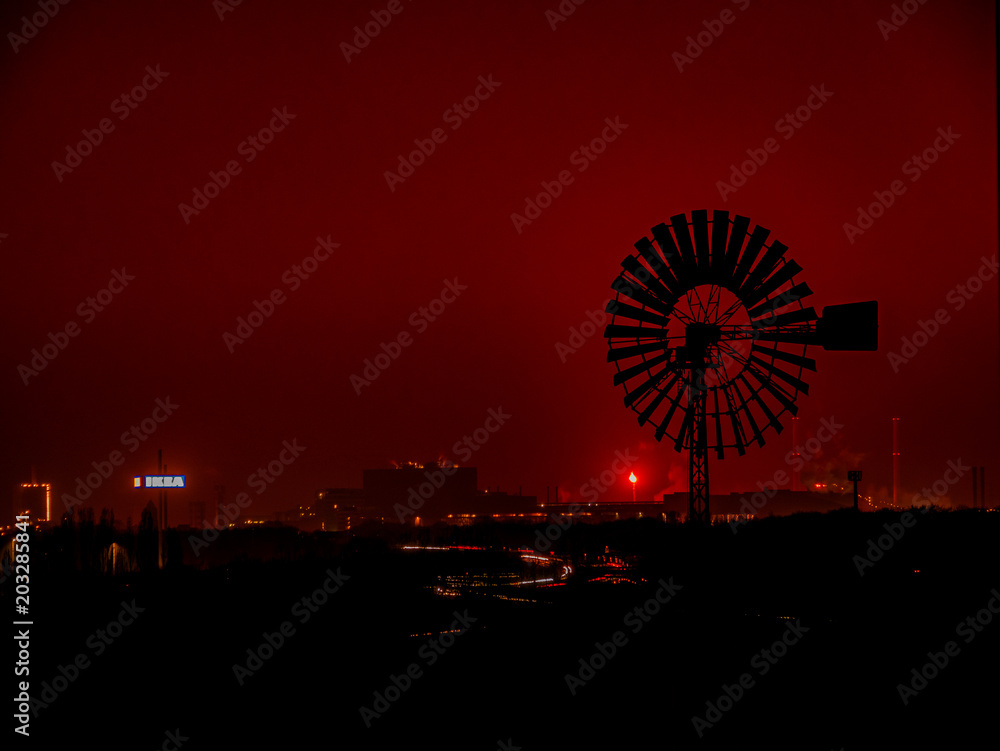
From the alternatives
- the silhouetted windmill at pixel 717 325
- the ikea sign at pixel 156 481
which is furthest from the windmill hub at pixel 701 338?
the ikea sign at pixel 156 481

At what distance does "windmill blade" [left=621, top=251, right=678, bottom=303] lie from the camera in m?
20.8

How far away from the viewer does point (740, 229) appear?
66.8 feet

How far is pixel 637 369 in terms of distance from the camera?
2105 cm

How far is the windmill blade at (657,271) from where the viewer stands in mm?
20711

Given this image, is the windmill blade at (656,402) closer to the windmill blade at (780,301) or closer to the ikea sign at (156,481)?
the windmill blade at (780,301)

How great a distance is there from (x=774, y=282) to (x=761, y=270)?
0.39 meters

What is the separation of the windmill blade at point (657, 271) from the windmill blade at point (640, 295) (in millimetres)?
168

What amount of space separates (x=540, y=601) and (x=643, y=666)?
146 inches

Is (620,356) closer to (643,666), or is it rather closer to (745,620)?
(745,620)

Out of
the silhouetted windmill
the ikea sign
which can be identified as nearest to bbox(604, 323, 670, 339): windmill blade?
the silhouetted windmill

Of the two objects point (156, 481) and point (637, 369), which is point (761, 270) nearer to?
point (637, 369)

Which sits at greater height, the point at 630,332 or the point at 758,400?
the point at 630,332

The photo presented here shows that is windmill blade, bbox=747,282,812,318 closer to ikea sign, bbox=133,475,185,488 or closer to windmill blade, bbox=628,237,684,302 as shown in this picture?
windmill blade, bbox=628,237,684,302

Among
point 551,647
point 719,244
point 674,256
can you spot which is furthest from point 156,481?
point 551,647
